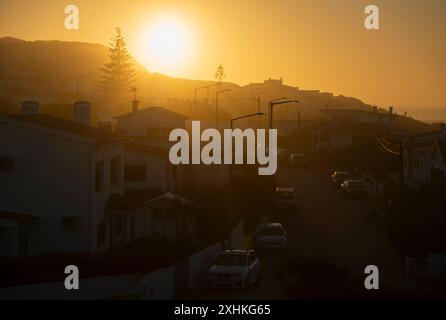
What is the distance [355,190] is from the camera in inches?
2088

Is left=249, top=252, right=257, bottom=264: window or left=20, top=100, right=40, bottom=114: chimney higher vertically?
left=20, top=100, right=40, bottom=114: chimney

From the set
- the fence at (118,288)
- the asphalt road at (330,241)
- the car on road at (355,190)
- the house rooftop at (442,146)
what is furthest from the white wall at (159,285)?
the car on road at (355,190)

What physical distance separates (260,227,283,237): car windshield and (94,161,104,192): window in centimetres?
853

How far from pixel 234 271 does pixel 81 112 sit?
46.2 feet

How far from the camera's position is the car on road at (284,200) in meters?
46.4

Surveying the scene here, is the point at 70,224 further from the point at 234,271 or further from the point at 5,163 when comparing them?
the point at 234,271

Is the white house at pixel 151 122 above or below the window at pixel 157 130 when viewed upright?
above

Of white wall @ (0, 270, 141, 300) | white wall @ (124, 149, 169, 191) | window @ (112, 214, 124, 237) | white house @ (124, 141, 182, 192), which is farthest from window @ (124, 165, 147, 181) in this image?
white wall @ (0, 270, 141, 300)

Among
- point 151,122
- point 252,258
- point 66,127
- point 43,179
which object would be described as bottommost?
point 252,258

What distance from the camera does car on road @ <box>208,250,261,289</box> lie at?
23406 millimetres

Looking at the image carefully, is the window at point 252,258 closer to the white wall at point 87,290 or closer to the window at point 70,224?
the window at point 70,224

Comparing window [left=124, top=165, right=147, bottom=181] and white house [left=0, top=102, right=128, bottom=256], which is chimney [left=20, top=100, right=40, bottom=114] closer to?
window [left=124, top=165, right=147, bottom=181]

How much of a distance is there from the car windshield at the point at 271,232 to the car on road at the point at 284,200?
12.4 metres

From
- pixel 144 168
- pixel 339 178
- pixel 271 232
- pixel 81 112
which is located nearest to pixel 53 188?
pixel 81 112
